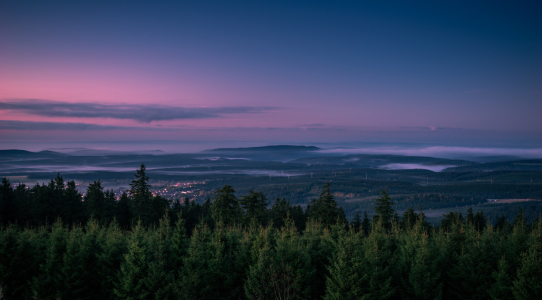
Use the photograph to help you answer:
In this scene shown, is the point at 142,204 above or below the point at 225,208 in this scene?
below

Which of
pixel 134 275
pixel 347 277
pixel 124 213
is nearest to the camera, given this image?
pixel 347 277

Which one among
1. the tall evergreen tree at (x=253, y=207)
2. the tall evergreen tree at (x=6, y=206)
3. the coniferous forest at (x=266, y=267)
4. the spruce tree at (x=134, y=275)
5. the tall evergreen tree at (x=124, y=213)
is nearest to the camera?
the coniferous forest at (x=266, y=267)

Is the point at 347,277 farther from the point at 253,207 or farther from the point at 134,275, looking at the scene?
the point at 253,207

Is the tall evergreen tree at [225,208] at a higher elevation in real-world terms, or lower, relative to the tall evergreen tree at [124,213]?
A: higher

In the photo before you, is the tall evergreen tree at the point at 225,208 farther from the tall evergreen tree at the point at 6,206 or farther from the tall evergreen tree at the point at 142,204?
the tall evergreen tree at the point at 6,206

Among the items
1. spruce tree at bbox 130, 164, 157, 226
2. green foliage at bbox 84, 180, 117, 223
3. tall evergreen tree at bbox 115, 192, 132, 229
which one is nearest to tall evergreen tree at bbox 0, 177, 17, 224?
green foliage at bbox 84, 180, 117, 223

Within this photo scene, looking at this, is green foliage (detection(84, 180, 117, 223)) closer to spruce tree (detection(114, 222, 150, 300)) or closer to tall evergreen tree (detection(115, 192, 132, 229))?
tall evergreen tree (detection(115, 192, 132, 229))

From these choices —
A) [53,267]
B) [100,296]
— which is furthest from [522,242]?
[53,267]

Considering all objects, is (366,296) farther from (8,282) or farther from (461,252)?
(8,282)

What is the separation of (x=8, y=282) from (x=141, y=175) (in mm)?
28479

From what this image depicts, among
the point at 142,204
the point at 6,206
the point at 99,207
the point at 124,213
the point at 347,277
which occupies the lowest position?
the point at 124,213

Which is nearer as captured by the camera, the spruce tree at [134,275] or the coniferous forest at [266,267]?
the coniferous forest at [266,267]

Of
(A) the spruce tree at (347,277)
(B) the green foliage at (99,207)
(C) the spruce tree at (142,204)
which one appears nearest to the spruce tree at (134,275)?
(A) the spruce tree at (347,277)

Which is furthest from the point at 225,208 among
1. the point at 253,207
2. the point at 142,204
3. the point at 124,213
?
the point at 124,213
